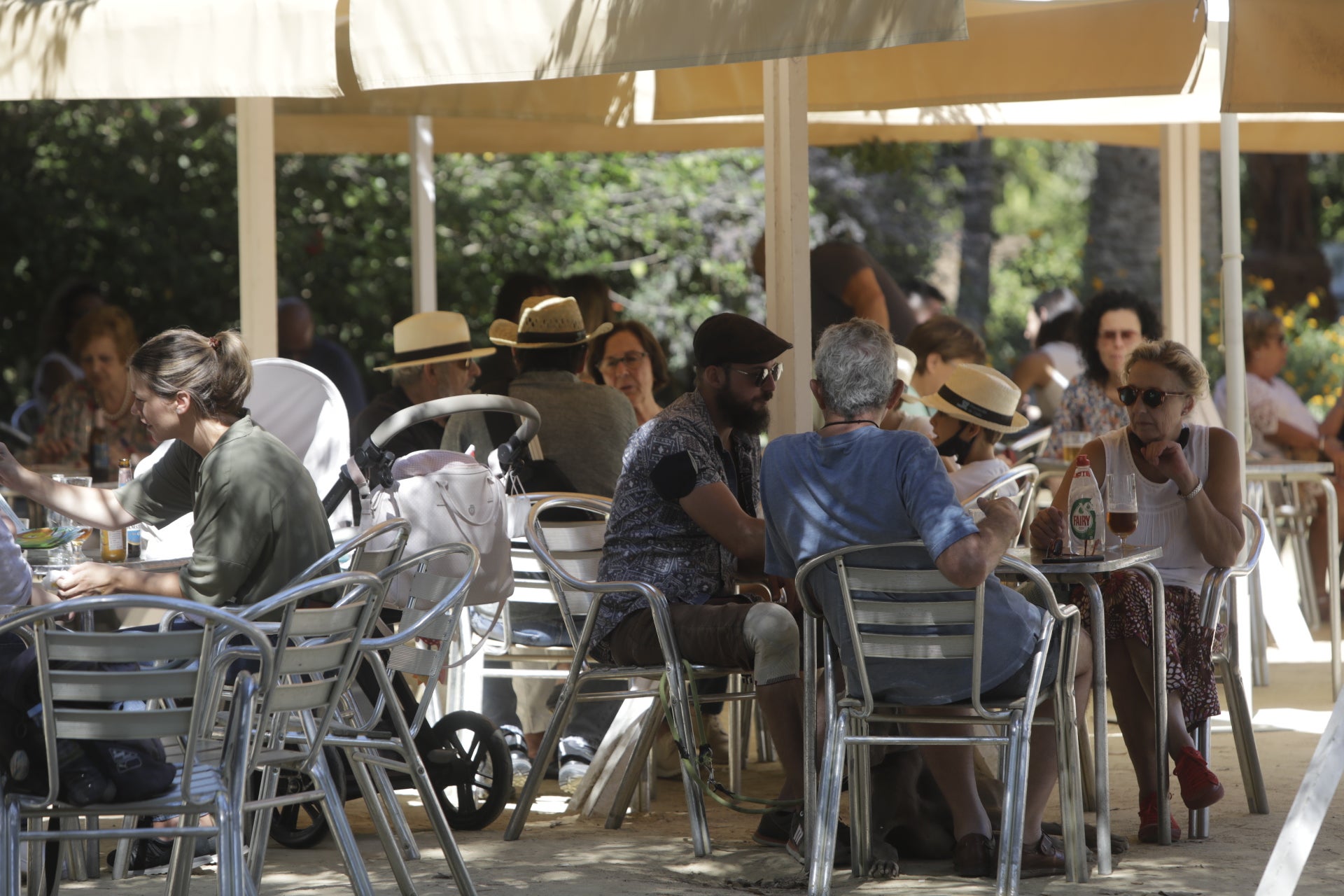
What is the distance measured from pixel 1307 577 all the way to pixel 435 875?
18.0 ft

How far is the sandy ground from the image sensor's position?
12.6 ft

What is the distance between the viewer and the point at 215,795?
2.85 m

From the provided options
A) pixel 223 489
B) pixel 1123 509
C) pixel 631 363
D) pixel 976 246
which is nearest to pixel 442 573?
pixel 223 489

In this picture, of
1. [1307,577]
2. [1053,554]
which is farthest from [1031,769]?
[1307,577]

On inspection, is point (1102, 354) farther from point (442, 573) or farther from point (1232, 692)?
point (442, 573)

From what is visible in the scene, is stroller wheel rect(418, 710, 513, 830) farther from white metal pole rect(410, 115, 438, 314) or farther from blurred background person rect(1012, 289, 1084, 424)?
blurred background person rect(1012, 289, 1084, 424)

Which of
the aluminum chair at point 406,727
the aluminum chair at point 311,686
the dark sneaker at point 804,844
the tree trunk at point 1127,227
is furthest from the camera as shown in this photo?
the tree trunk at point 1127,227

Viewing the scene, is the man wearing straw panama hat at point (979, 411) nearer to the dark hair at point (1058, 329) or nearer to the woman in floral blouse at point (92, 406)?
the woman in floral blouse at point (92, 406)

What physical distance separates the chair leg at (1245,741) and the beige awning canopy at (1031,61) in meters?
2.28

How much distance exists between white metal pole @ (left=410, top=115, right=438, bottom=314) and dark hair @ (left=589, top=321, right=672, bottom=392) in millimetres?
1077

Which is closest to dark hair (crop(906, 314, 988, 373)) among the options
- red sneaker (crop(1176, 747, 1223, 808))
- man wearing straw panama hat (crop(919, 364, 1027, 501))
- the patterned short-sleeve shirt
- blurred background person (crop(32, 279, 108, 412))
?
man wearing straw panama hat (crop(919, 364, 1027, 501))

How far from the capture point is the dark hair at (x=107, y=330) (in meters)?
7.24

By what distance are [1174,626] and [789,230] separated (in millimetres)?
1501

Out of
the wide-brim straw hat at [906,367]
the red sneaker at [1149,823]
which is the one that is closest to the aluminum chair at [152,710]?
the red sneaker at [1149,823]
